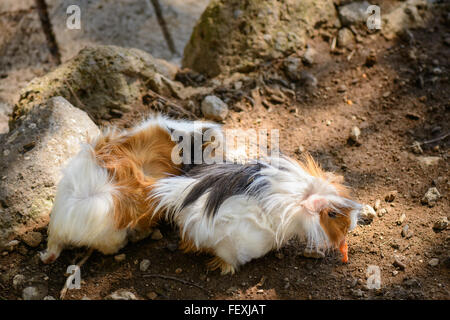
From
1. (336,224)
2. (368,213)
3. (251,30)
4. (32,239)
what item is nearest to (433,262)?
(368,213)

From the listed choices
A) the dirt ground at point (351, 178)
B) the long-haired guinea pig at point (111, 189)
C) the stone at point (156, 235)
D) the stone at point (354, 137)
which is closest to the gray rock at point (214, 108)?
the dirt ground at point (351, 178)

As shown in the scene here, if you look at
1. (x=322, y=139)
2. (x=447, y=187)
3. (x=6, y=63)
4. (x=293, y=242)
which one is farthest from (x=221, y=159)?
(x=6, y=63)

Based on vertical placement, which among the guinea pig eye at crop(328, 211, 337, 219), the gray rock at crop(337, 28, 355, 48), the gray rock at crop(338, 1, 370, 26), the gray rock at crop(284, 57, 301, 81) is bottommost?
the guinea pig eye at crop(328, 211, 337, 219)

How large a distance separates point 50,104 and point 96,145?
31.7 inches

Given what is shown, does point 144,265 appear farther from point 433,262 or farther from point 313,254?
Result: point 433,262

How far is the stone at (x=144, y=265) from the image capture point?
10.2 ft

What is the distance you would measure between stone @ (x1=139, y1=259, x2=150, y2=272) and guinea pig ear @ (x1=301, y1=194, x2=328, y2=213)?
120 cm

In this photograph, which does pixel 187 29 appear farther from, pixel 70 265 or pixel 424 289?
pixel 424 289

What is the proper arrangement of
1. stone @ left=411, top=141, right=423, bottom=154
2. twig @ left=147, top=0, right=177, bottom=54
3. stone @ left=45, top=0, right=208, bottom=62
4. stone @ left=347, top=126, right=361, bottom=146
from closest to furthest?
stone @ left=411, top=141, right=423, bottom=154
stone @ left=347, top=126, right=361, bottom=146
stone @ left=45, top=0, right=208, bottom=62
twig @ left=147, top=0, right=177, bottom=54

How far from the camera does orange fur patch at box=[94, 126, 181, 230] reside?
305cm

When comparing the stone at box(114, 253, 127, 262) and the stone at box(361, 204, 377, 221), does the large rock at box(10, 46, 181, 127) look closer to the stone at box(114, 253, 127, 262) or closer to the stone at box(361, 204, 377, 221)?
the stone at box(114, 253, 127, 262)

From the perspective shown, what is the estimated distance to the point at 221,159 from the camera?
3.49m

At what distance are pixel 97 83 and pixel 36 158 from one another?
118cm

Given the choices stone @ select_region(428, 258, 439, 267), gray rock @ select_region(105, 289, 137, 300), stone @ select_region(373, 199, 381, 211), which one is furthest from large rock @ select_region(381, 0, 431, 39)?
gray rock @ select_region(105, 289, 137, 300)
